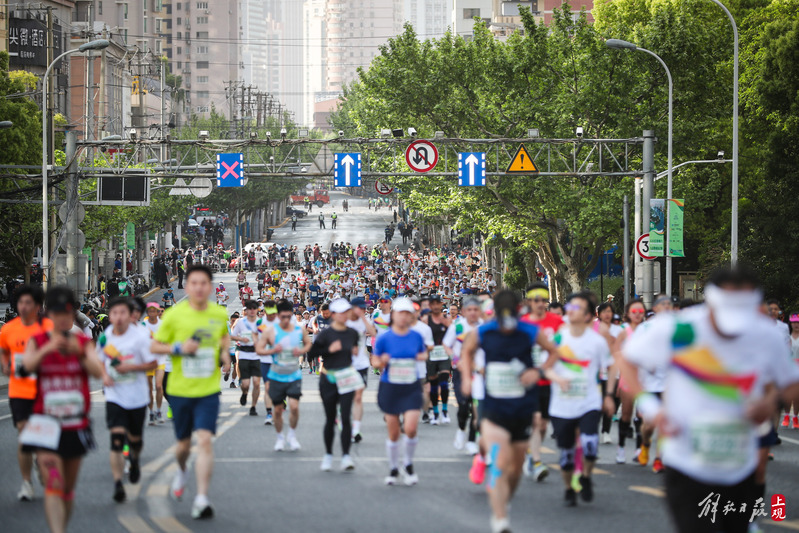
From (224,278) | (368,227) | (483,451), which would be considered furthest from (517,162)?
(368,227)

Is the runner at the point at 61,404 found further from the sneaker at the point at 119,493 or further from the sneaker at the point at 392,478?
the sneaker at the point at 392,478

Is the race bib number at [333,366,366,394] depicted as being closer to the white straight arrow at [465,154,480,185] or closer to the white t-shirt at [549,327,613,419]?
the white t-shirt at [549,327,613,419]

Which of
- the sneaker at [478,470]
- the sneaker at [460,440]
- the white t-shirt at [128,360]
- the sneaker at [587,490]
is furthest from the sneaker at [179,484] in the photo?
the sneaker at [460,440]

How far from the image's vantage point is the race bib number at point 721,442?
5754 millimetres

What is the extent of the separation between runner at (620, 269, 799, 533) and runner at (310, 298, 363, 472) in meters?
6.33

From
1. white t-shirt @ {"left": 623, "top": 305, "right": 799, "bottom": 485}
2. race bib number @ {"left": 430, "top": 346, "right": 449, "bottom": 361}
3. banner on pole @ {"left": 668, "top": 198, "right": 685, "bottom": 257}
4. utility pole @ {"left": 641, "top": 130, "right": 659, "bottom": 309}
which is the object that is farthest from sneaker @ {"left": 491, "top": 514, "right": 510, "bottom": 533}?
banner on pole @ {"left": 668, "top": 198, "right": 685, "bottom": 257}

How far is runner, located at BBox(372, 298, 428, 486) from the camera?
36.5 feet

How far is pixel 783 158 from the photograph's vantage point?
35938 mm

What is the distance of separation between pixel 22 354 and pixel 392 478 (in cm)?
351

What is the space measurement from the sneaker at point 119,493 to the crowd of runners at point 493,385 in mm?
10

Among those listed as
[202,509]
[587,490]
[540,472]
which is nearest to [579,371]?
[587,490]

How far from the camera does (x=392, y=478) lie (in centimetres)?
1112

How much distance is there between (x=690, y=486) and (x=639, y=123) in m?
34.7

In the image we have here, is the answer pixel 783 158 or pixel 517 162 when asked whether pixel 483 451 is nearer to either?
pixel 517 162
